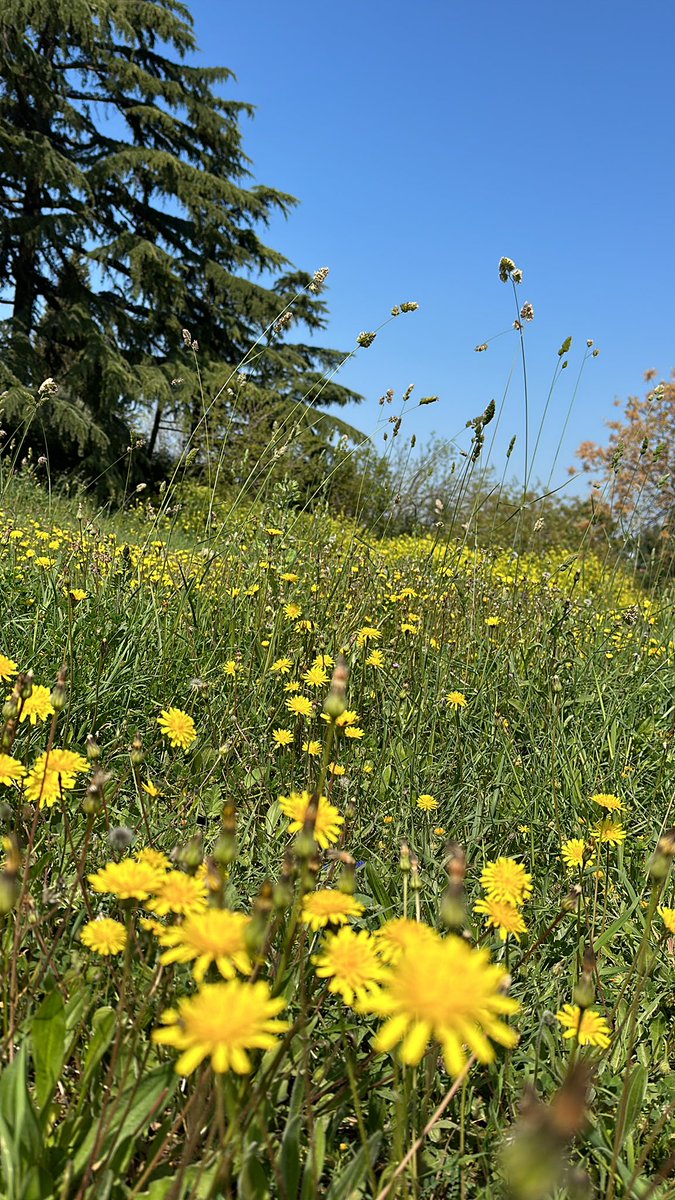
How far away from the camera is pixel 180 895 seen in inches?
26.1

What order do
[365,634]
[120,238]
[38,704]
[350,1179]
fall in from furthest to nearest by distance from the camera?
1. [120,238]
2. [365,634]
3. [38,704]
4. [350,1179]

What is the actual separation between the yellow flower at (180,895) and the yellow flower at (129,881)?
11 millimetres

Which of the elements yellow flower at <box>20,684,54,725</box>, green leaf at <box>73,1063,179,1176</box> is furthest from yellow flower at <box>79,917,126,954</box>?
yellow flower at <box>20,684,54,725</box>

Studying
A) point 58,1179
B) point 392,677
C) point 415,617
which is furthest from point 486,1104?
point 415,617

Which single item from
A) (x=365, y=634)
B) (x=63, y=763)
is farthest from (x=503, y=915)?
(x=365, y=634)

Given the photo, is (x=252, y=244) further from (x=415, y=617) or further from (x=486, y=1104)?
(x=486, y=1104)

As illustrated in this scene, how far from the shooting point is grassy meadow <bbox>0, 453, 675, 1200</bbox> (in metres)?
0.59

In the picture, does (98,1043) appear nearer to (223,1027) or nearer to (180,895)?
(180,895)

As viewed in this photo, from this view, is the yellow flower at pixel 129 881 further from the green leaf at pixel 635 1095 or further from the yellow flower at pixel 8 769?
the green leaf at pixel 635 1095

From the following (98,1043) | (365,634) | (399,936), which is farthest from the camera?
(365,634)

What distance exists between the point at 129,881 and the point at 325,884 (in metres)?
0.61

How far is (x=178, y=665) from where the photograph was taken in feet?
6.11

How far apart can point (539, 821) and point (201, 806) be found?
72cm

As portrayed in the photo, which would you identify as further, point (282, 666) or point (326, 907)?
point (282, 666)
